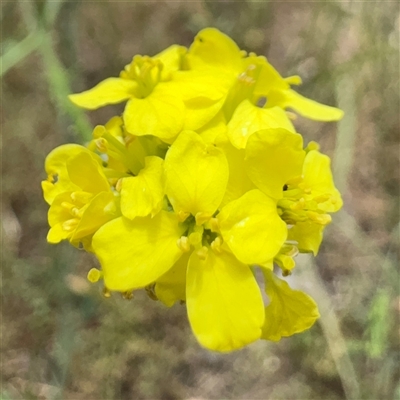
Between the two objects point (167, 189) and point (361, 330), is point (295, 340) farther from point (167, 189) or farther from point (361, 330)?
point (167, 189)

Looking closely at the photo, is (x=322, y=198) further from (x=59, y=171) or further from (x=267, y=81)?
(x=59, y=171)

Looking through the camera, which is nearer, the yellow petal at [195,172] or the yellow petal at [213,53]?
the yellow petal at [195,172]

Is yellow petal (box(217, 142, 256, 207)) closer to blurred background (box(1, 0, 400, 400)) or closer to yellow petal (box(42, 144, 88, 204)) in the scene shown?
yellow petal (box(42, 144, 88, 204))

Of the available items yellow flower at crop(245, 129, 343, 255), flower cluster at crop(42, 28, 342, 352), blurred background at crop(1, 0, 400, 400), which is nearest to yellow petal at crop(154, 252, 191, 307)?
flower cluster at crop(42, 28, 342, 352)

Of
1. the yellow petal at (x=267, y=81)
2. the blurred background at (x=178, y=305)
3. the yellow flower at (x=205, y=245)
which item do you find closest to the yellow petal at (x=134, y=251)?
the yellow flower at (x=205, y=245)

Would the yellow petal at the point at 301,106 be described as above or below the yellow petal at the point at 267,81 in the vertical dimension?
below

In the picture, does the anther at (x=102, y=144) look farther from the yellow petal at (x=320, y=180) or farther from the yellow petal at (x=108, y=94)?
the yellow petal at (x=320, y=180)
